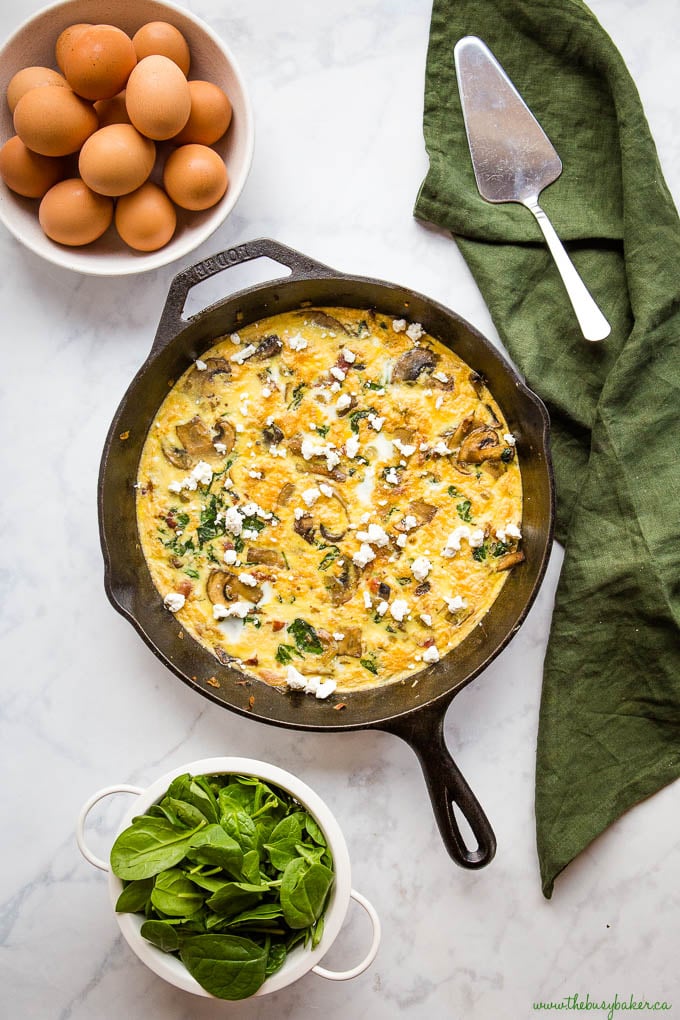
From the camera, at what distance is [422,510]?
2898 millimetres

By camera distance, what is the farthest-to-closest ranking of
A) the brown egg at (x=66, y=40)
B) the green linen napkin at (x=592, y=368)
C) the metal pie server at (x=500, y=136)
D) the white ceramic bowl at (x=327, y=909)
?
the metal pie server at (x=500, y=136)
the green linen napkin at (x=592, y=368)
the brown egg at (x=66, y=40)
the white ceramic bowl at (x=327, y=909)

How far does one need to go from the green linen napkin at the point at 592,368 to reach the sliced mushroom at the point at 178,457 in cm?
115

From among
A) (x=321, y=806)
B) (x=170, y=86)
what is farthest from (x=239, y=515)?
(x=170, y=86)

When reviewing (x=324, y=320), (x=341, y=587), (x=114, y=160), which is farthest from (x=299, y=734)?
(x=114, y=160)

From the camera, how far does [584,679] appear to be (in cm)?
287

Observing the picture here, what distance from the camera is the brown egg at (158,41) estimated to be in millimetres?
2703

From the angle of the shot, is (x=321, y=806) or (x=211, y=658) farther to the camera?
(x=211, y=658)

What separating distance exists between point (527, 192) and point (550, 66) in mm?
436

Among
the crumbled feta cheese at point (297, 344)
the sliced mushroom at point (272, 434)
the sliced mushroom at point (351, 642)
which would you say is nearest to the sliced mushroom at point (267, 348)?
the crumbled feta cheese at point (297, 344)

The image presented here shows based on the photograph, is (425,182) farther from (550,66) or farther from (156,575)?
(156,575)

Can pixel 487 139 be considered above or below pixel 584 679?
above

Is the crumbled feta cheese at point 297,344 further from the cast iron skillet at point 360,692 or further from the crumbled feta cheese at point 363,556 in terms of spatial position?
the crumbled feta cheese at point 363,556

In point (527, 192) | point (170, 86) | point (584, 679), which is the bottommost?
point (584, 679)

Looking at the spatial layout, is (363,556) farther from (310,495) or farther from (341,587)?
(310,495)
